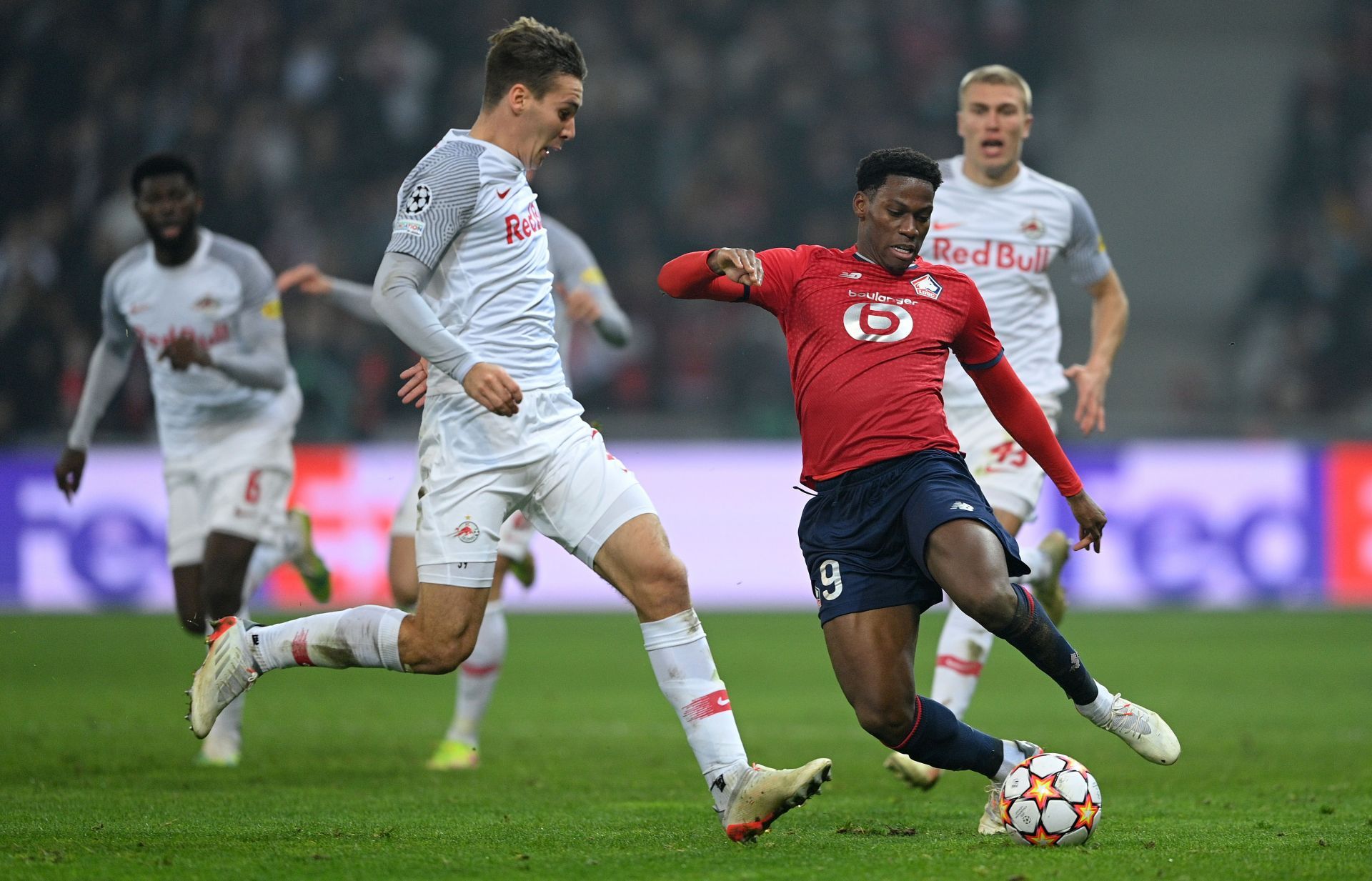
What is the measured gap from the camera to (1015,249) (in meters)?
7.18

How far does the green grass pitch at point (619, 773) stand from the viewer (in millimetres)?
4793

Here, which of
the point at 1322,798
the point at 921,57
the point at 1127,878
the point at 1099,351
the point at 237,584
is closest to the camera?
the point at 1127,878

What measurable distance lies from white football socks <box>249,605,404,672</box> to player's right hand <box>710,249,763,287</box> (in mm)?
1496

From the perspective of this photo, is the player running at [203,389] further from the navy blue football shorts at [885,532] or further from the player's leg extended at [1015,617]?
the player's leg extended at [1015,617]

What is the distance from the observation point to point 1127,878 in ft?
14.6

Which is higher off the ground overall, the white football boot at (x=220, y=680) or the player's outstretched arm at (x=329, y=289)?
the player's outstretched arm at (x=329, y=289)

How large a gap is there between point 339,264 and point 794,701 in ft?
30.0

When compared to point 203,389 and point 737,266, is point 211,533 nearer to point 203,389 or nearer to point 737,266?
point 203,389

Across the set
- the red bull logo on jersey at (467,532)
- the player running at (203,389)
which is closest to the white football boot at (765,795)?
the red bull logo on jersey at (467,532)

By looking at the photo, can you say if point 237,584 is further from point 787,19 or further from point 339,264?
point 787,19

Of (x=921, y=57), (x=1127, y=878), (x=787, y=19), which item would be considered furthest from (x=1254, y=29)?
(x=1127, y=878)

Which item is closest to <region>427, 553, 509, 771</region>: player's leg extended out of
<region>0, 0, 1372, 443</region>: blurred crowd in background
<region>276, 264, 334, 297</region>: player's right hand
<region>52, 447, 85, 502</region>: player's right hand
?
<region>276, 264, 334, 297</region>: player's right hand

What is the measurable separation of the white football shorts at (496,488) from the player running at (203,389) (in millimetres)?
2589

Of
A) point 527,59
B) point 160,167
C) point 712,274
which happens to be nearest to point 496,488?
point 712,274
